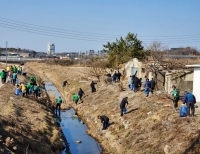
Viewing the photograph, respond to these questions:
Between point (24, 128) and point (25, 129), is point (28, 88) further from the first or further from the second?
point (25, 129)

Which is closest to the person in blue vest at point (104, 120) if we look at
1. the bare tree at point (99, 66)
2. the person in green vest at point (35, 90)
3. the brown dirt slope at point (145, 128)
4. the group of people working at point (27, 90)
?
the brown dirt slope at point (145, 128)

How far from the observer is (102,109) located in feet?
103

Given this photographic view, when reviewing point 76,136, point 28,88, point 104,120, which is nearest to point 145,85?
point 104,120

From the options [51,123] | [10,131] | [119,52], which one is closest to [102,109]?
[51,123]

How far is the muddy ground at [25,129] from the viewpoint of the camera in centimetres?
1709

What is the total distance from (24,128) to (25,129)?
0.13 metres

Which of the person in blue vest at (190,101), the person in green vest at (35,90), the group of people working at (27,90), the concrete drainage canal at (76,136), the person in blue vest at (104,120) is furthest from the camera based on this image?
the person in green vest at (35,90)

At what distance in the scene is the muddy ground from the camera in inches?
673

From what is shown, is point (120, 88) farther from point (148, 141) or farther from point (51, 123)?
point (148, 141)

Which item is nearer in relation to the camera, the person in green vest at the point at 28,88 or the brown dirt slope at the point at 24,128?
the brown dirt slope at the point at 24,128

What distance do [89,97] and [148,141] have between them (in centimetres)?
1899

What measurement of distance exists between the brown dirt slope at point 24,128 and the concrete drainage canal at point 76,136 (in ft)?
5.33

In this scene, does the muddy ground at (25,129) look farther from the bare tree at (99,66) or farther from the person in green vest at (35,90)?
the bare tree at (99,66)

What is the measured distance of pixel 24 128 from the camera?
20.2m
